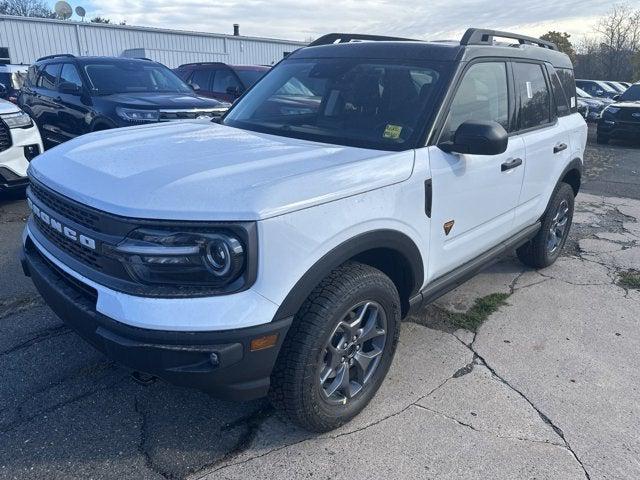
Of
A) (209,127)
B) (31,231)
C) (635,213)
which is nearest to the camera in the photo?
(31,231)

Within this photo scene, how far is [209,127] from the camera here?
11.5 ft

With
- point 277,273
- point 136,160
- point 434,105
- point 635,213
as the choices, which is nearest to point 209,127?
point 136,160

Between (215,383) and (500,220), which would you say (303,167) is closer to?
(215,383)

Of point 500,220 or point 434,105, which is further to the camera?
point 500,220

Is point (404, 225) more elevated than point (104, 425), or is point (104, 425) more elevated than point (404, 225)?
point (404, 225)

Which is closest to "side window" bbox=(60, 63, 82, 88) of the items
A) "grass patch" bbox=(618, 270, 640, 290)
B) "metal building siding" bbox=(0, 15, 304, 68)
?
"grass patch" bbox=(618, 270, 640, 290)

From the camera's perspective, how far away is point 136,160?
8.28 feet

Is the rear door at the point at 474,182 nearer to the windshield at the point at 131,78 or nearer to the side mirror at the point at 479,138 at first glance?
the side mirror at the point at 479,138

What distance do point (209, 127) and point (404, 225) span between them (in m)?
1.59

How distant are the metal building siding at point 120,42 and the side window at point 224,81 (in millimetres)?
15857

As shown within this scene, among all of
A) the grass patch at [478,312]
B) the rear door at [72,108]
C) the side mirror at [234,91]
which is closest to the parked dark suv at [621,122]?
the side mirror at [234,91]

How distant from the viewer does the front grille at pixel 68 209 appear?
7.21ft

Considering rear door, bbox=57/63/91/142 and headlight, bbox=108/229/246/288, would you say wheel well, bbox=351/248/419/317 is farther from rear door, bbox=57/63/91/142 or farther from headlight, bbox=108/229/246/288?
rear door, bbox=57/63/91/142

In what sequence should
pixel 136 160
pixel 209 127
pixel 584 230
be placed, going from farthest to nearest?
pixel 584 230 → pixel 209 127 → pixel 136 160
